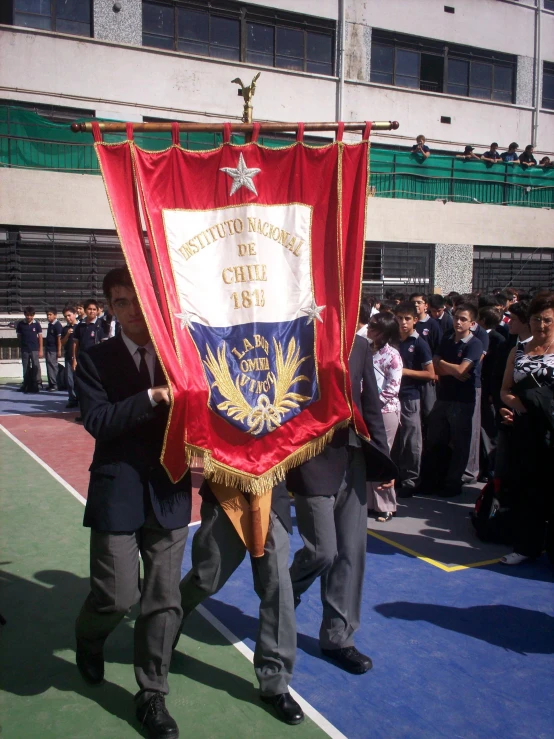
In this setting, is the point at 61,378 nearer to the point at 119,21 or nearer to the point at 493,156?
the point at 119,21

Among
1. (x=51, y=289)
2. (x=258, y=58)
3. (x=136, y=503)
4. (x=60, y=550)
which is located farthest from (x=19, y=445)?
(x=258, y=58)

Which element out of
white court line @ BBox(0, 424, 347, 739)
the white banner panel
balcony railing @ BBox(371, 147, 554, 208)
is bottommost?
white court line @ BBox(0, 424, 347, 739)

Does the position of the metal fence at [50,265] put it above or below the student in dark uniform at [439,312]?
above

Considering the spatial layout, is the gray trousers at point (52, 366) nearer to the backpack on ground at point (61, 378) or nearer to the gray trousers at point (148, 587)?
the backpack on ground at point (61, 378)

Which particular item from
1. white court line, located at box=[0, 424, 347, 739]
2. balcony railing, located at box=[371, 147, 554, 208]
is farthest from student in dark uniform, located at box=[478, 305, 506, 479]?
balcony railing, located at box=[371, 147, 554, 208]

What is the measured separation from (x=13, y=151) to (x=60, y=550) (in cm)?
1490

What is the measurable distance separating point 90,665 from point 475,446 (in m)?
5.16

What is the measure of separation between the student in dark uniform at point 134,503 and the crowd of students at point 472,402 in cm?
206

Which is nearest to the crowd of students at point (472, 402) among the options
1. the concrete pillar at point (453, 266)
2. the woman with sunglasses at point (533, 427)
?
the woman with sunglasses at point (533, 427)

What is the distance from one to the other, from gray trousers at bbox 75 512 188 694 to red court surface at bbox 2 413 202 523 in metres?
3.13

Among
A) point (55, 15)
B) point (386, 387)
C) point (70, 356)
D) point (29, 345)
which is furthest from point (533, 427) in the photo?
point (55, 15)

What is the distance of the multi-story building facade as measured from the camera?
18.5 metres

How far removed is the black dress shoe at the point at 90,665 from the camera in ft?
11.6

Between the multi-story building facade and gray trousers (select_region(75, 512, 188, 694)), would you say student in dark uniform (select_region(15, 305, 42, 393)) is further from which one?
gray trousers (select_region(75, 512, 188, 694))
